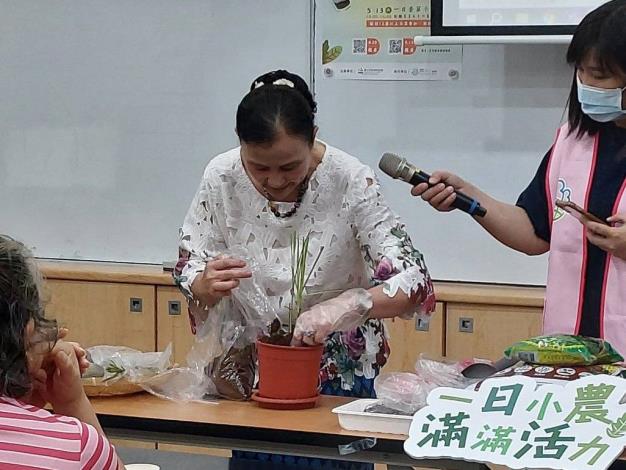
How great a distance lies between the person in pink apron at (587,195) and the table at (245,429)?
50 centimetres

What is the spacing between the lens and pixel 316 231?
85.7 inches

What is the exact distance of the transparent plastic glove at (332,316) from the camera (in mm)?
1904

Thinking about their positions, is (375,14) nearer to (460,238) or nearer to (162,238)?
(460,238)

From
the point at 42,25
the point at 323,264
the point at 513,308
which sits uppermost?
the point at 42,25

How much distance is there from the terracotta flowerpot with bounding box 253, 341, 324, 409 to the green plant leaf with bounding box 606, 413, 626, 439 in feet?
1.93

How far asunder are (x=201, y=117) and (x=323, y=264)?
1489mm

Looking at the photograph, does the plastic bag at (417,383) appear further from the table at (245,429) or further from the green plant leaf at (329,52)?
the green plant leaf at (329,52)

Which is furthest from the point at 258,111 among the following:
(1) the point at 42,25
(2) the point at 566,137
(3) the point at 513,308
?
(1) the point at 42,25

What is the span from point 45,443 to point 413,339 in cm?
201

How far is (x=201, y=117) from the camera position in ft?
11.6

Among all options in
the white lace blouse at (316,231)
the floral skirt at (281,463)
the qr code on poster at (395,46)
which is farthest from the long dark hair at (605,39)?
the qr code on poster at (395,46)

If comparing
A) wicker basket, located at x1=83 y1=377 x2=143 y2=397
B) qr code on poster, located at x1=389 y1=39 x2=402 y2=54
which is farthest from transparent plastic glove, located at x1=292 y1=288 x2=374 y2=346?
qr code on poster, located at x1=389 y1=39 x2=402 y2=54

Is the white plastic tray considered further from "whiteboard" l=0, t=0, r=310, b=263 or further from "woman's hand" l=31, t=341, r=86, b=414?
"whiteboard" l=0, t=0, r=310, b=263

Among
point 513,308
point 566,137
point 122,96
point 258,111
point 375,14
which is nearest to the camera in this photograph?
point 258,111
